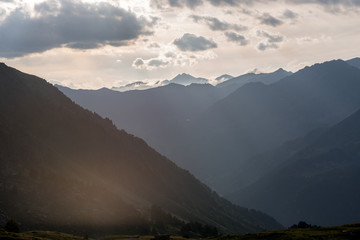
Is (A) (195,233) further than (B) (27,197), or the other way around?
(A) (195,233)

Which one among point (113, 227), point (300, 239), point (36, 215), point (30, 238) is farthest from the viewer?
point (113, 227)

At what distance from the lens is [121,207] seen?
598ft

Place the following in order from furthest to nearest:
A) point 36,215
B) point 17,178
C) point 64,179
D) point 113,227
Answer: point 64,179 < point 17,178 < point 113,227 < point 36,215

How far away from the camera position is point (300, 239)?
67.7 meters

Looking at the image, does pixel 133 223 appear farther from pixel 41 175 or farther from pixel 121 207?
pixel 41 175

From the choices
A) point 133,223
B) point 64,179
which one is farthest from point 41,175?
point 133,223

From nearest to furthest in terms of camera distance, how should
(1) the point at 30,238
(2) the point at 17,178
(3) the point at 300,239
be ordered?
(3) the point at 300,239, (1) the point at 30,238, (2) the point at 17,178

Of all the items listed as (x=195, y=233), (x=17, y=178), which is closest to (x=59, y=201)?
(x=17, y=178)

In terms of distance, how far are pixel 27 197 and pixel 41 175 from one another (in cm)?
2505

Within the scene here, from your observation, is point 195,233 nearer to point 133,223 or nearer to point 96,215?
point 133,223

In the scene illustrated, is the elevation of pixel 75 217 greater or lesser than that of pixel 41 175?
lesser

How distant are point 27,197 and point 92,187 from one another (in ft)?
130

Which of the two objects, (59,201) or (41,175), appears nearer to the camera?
(59,201)

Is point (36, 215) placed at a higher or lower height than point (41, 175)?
lower
